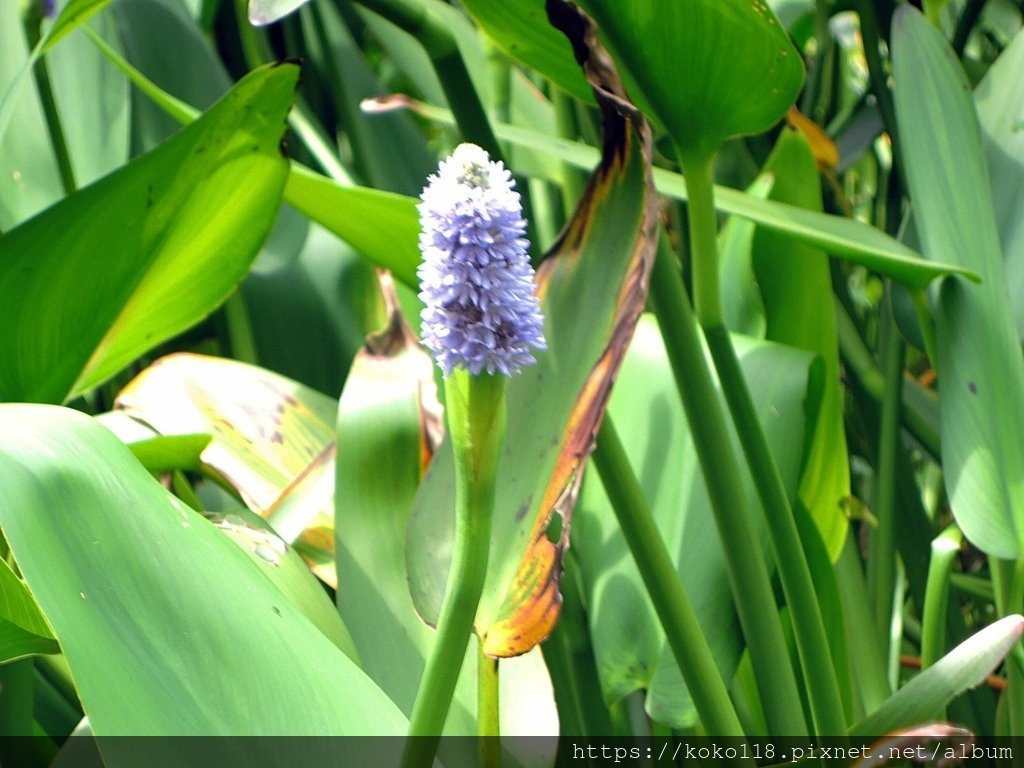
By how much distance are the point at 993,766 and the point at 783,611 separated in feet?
0.61

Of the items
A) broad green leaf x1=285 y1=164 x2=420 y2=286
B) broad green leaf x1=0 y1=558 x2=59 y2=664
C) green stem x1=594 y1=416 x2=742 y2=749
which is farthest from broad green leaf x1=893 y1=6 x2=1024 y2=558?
broad green leaf x1=0 y1=558 x2=59 y2=664

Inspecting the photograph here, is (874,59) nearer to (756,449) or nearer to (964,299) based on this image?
(964,299)

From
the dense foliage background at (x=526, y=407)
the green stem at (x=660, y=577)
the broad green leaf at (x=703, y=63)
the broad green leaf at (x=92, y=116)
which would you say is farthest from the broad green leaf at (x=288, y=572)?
the broad green leaf at (x=92, y=116)

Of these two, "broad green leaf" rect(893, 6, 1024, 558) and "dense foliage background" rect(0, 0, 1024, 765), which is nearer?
"dense foliage background" rect(0, 0, 1024, 765)

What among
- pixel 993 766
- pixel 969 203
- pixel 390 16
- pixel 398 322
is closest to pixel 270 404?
pixel 398 322

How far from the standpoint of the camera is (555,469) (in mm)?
256

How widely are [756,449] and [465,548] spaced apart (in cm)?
20

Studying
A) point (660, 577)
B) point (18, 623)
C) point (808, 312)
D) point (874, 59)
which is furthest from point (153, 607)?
point (874, 59)

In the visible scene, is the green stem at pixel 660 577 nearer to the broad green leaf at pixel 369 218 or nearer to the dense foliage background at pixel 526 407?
the dense foliage background at pixel 526 407

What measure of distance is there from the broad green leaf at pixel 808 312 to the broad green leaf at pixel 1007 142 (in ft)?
0.28

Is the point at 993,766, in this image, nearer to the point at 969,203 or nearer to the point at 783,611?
the point at 783,611

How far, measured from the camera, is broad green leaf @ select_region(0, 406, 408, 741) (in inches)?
9.0

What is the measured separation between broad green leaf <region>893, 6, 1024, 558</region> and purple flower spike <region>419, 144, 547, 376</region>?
272mm

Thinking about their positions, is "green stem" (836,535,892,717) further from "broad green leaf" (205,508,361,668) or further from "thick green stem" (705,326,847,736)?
"broad green leaf" (205,508,361,668)
